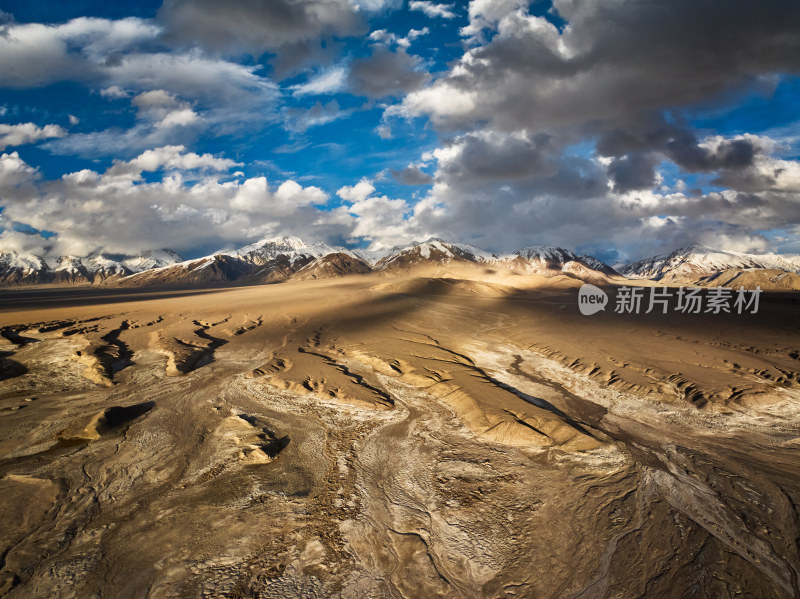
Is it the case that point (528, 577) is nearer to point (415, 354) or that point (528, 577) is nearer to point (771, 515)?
point (771, 515)

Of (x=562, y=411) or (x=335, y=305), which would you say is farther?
(x=335, y=305)

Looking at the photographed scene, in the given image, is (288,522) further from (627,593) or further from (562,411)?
(562,411)

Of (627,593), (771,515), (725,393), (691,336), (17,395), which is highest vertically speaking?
(691,336)

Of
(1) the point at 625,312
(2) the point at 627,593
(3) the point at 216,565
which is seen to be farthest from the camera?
(1) the point at 625,312

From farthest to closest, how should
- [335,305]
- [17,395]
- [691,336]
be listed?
[335,305] → [691,336] → [17,395]

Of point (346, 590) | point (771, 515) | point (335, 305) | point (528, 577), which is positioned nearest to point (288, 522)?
point (346, 590)

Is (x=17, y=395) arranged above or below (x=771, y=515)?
below

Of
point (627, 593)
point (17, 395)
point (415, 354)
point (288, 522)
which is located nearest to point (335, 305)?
point (415, 354)
